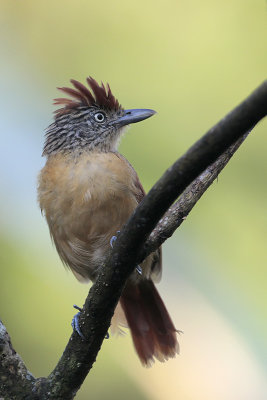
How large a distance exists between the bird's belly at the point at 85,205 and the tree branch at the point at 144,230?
26.9 inches

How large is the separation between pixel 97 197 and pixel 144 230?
1410mm

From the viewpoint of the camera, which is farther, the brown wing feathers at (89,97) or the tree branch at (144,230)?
the brown wing feathers at (89,97)

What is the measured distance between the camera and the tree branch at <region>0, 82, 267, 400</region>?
5.89 feet

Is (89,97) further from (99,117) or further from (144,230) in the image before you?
(144,230)

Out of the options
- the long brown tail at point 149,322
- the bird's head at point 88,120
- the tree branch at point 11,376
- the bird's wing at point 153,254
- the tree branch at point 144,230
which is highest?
the bird's head at point 88,120

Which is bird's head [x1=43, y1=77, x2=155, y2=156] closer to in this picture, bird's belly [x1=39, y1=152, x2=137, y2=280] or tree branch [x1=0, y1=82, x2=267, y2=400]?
bird's belly [x1=39, y1=152, x2=137, y2=280]

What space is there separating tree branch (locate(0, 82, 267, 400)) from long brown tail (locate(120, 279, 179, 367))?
5.17 ft

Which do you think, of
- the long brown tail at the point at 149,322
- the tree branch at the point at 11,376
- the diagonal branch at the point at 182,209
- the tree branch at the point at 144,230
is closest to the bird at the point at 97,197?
the long brown tail at the point at 149,322

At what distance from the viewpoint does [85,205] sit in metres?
3.55

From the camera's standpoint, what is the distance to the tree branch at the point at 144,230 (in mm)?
1795

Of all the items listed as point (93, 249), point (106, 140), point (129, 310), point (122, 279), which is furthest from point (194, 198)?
point (129, 310)

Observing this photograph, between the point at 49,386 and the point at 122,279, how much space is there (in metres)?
0.72

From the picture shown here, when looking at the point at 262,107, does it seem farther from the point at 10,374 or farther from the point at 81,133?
the point at 81,133

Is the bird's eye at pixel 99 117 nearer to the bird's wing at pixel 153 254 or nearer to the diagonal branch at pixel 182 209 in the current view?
the bird's wing at pixel 153 254
